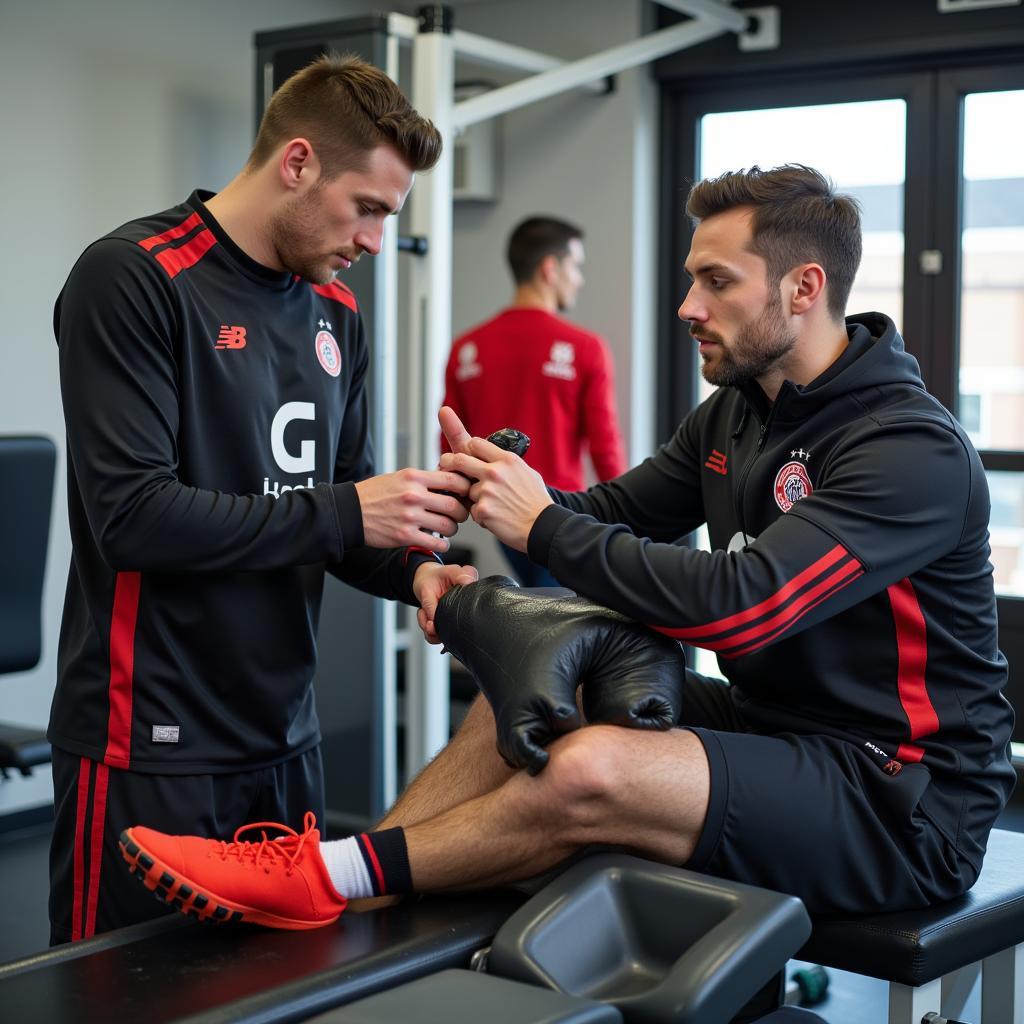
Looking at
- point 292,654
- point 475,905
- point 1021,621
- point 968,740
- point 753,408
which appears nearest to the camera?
point 475,905

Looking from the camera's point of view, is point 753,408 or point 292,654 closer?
point 292,654

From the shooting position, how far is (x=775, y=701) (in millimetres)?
1984

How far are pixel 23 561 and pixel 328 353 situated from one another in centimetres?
124

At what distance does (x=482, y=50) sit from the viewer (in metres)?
3.87

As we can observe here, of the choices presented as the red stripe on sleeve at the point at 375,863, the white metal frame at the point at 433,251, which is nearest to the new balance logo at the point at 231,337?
the red stripe on sleeve at the point at 375,863

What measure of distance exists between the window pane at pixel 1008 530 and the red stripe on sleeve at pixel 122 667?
3339 millimetres

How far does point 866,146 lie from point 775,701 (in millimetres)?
3174

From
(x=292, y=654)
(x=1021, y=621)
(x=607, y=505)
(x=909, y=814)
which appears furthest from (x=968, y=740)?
(x=1021, y=621)

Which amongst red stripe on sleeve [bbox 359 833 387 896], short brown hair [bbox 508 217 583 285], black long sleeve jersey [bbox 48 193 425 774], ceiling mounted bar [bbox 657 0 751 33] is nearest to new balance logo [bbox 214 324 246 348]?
black long sleeve jersey [bbox 48 193 425 774]

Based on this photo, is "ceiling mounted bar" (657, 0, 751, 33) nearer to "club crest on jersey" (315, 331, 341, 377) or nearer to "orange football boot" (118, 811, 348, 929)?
"club crest on jersey" (315, 331, 341, 377)

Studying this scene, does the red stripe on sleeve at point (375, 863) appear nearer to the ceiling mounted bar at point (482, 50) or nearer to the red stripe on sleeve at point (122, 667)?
the red stripe on sleeve at point (122, 667)

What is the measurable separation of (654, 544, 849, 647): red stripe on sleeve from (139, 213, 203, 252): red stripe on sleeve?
0.88m

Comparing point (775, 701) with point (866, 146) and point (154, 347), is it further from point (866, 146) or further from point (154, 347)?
point (866, 146)

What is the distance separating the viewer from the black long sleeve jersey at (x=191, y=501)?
5.77ft
